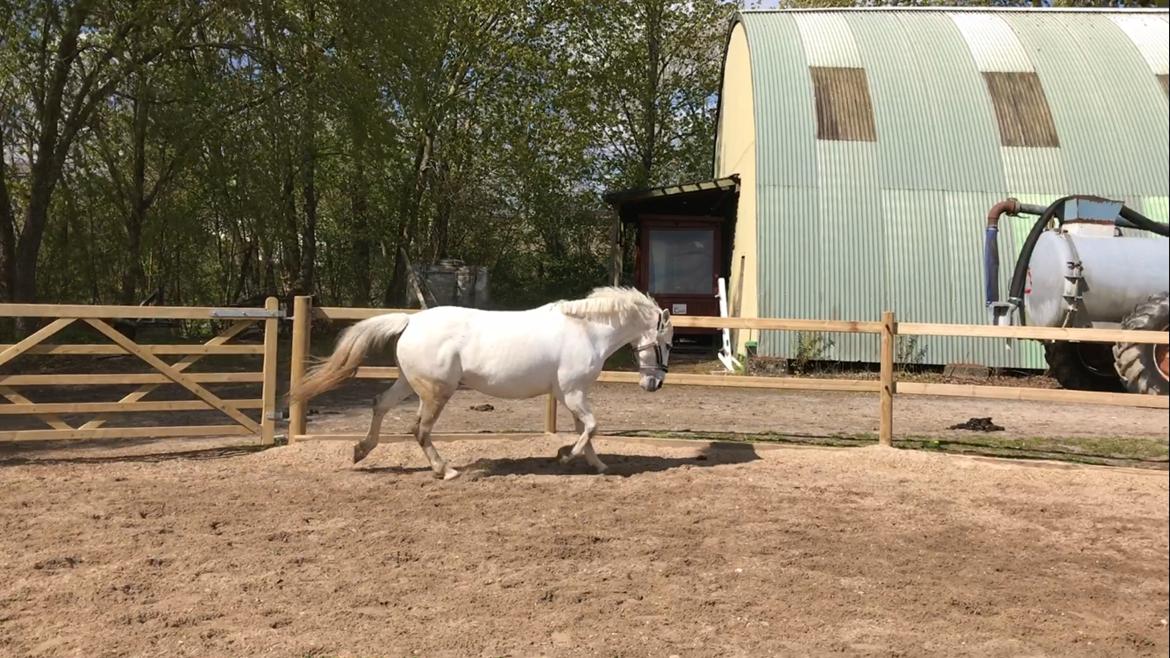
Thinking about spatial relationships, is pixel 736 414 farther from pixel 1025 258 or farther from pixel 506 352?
pixel 1025 258

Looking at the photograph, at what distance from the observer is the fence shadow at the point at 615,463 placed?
658cm

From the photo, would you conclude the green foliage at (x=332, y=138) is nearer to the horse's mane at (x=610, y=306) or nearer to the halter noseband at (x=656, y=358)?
the horse's mane at (x=610, y=306)

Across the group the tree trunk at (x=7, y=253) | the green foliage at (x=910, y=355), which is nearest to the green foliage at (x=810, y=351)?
the green foliage at (x=910, y=355)

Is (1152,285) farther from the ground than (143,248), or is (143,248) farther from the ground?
(143,248)

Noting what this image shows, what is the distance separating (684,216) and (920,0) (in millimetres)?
5984

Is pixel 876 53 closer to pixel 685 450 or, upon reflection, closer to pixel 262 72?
pixel 685 450

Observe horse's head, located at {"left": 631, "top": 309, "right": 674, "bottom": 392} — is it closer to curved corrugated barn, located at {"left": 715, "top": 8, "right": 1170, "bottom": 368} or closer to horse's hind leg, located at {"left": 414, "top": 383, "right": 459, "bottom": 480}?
horse's hind leg, located at {"left": 414, "top": 383, "right": 459, "bottom": 480}

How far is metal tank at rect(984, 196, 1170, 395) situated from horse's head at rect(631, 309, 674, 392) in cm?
479

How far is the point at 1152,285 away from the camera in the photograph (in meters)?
0.94

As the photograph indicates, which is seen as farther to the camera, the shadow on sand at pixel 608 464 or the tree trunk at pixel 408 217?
the tree trunk at pixel 408 217

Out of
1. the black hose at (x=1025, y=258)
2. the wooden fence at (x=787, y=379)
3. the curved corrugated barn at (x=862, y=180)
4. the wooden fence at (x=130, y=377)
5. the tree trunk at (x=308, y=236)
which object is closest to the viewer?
the black hose at (x=1025, y=258)

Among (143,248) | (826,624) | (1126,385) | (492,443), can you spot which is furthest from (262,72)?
(1126,385)

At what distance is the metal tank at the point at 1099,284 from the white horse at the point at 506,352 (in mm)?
4761

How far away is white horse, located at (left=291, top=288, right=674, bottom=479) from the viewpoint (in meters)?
6.39
